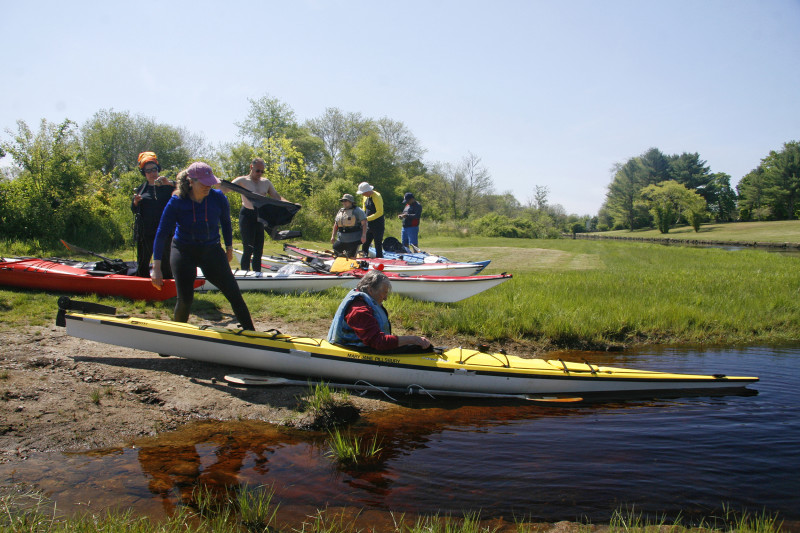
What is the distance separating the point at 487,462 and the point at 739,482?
1.90m

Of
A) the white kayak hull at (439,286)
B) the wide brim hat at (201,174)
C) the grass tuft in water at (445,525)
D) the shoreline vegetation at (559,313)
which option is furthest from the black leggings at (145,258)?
the grass tuft in water at (445,525)

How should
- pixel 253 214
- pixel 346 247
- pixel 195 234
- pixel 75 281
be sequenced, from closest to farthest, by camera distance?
pixel 195 234
pixel 75 281
pixel 253 214
pixel 346 247

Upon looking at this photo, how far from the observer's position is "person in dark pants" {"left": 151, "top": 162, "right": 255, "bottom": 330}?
498cm

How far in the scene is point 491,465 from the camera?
3807 mm

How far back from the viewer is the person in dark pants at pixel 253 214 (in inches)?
330

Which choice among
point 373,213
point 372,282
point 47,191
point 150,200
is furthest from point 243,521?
point 47,191

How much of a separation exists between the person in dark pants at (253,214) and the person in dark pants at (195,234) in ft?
10.3

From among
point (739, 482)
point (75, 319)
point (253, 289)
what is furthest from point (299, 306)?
point (739, 482)

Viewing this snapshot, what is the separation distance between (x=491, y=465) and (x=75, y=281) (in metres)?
6.83

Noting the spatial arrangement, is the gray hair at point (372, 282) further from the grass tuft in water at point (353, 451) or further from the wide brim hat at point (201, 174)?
the wide brim hat at point (201, 174)

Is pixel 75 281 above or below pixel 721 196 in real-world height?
below

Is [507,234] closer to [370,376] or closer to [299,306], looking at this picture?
[299,306]

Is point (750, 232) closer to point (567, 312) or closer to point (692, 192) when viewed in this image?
point (692, 192)

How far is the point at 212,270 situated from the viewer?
17.2 feet
